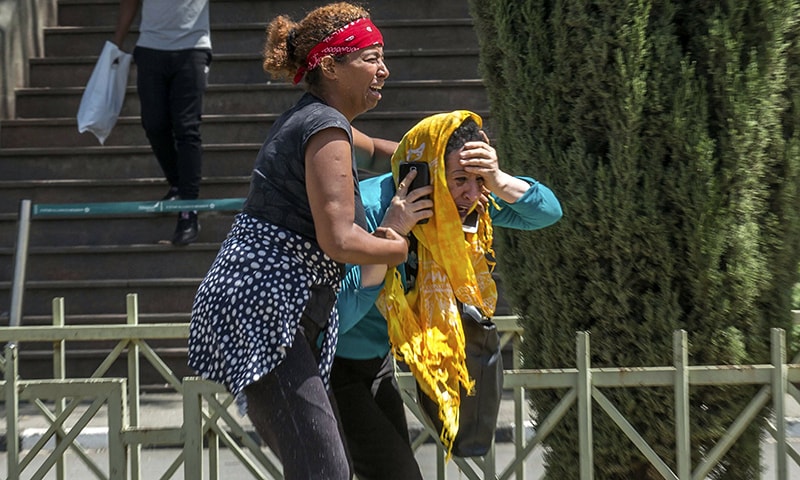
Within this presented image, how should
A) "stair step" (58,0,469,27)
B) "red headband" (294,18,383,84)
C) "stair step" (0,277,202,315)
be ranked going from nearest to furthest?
"red headband" (294,18,383,84)
"stair step" (0,277,202,315)
"stair step" (58,0,469,27)

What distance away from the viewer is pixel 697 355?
425 centimetres

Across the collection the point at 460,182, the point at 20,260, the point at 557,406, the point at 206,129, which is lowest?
the point at 20,260

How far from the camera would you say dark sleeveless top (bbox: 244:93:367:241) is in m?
3.32

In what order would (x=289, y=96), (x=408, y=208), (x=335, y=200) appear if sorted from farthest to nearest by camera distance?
(x=289, y=96), (x=408, y=208), (x=335, y=200)

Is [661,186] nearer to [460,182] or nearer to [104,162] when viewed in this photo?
[460,182]

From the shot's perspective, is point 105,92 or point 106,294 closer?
point 105,92

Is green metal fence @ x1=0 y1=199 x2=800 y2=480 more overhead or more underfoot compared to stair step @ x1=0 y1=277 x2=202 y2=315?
more overhead

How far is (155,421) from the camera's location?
7.47m

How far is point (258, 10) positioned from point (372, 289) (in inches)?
303

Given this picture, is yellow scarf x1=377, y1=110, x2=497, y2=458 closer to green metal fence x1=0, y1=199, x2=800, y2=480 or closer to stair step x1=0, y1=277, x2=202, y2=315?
green metal fence x1=0, y1=199, x2=800, y2=480

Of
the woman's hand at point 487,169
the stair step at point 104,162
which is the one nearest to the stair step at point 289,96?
the stair step at point 104,162

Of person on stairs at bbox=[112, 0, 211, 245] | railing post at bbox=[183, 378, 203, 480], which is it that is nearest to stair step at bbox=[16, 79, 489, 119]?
person on stairs at bbox=[112, 0, 211, 245]

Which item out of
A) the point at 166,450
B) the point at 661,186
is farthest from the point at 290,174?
the point at 166,450

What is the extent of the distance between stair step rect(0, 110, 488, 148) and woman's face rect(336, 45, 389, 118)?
6050 mm
